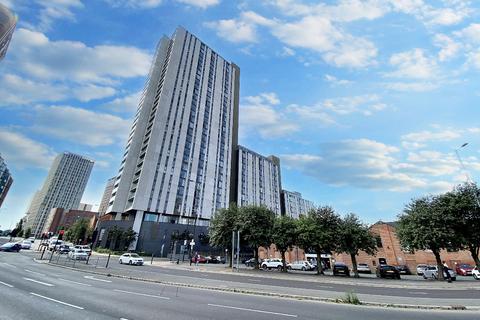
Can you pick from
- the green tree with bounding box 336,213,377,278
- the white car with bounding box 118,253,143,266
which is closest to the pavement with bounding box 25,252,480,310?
the green tree with bounding box 336,213,377,278

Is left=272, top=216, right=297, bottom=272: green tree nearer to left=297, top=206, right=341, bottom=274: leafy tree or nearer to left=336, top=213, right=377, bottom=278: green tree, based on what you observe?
left=297, top=206, right=341, bottom=274: leafy tree

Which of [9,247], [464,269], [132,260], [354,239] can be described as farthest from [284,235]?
[9,247]

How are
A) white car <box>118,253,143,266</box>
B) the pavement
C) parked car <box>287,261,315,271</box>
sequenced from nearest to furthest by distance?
the pavement < white car <box>118,253,143,266</box> < parked car <box>287,261,315,271</box>

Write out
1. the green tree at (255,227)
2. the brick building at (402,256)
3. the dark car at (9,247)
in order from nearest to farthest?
the green tree at (255,227) → the dark car at (9,247) → the brick building at (402,256)

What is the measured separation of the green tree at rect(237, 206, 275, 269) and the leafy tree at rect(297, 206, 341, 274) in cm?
571

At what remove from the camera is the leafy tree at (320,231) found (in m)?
34.1

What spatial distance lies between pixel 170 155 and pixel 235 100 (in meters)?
57.1

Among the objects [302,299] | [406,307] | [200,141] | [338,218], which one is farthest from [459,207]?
[200,141]

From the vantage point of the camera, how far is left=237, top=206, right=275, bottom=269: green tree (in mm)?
39556

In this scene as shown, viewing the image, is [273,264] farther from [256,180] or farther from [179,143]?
[256,180]

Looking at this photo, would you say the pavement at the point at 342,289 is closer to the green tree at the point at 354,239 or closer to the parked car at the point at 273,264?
the green tree at the point at 354,239

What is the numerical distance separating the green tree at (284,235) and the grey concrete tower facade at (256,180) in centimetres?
6920

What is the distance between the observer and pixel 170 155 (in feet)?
278

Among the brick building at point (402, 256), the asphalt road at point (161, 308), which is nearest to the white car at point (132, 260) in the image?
the asphalt road at point (161, 308)
